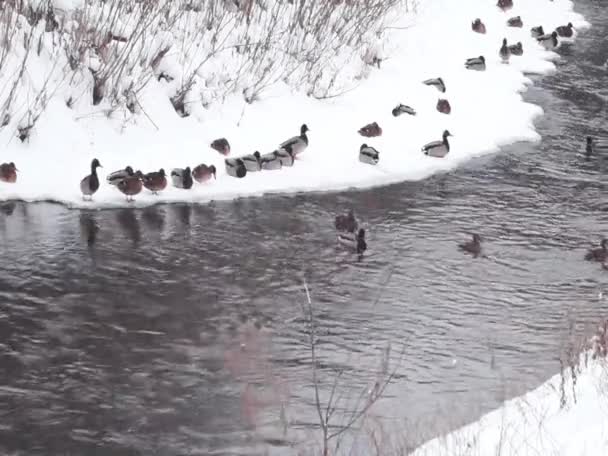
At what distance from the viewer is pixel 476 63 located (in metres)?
21.0

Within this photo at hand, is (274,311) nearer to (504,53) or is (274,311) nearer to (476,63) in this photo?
(476,63)

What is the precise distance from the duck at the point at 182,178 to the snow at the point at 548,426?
6.73 meters

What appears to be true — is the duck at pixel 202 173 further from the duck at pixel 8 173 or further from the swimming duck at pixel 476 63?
the swimming duck at pixel 476 63

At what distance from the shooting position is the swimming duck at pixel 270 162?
14.7 meters

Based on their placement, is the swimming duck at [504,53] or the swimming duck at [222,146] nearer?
the swimming duck at [222,146]

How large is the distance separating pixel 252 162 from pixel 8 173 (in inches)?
129

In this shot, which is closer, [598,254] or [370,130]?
[598,254]

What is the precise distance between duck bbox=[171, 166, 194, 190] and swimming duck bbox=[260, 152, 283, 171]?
130cm

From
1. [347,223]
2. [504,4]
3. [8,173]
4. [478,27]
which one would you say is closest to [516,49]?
[478,27]

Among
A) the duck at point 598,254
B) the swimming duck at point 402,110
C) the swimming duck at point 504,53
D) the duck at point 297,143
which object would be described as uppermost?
the swimming duck at point 504,53

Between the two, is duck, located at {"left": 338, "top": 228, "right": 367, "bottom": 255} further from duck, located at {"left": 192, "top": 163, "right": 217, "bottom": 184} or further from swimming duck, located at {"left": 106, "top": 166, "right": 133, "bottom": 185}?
swimming duck, located at {"left": 106, "top": 166, "right": 133, "bottom": 185}

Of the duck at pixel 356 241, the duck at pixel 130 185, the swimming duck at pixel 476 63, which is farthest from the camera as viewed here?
the swimming duck at pixel 476 63

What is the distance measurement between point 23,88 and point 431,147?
232 inches

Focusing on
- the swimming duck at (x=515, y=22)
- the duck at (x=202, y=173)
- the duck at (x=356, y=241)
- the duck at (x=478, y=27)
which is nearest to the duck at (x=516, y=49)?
the duck at (x=478, y=27)
